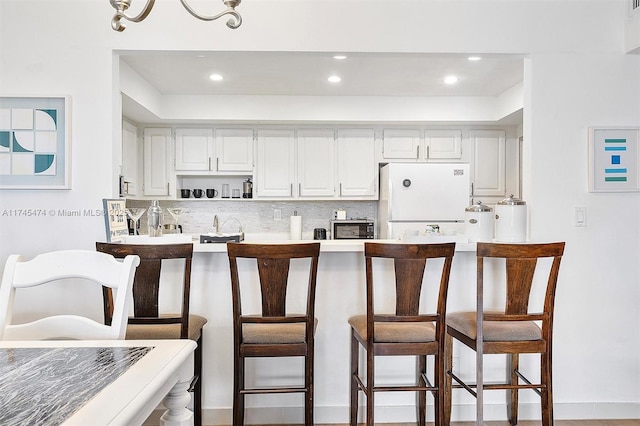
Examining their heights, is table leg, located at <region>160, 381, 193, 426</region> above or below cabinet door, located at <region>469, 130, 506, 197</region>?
below

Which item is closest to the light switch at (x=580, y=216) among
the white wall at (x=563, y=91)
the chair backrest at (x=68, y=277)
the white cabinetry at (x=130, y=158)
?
the white wall at (x=563, y=91)

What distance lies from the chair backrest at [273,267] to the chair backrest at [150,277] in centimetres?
21

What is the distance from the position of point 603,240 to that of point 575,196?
0.31 m

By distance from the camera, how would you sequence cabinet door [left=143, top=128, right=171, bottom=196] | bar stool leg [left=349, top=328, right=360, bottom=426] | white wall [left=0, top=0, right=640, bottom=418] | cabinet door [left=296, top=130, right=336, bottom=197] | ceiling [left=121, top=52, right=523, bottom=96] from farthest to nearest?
cabinet door [left=296, top=130, right=336, bottom=197]
cabinet door [left=143, top=128, right=171, bottom=196]
ceiling [left=121, top=52, right=523, bottom=96]
white wall [left=0, top=0, right=640, bottom=418]
bar stool leg [left=349, top=328, right=360, bottom=426]

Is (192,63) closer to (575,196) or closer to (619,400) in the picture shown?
(575,196)

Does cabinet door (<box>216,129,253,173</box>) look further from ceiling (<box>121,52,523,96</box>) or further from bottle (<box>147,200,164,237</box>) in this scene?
bottle (<box>147,200,164,237</box>)

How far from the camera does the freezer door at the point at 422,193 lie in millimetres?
4441

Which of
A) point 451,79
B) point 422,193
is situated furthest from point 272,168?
point 451,79

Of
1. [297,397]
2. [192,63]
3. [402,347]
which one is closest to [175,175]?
[192,63]

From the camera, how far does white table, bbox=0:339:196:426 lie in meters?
0.83

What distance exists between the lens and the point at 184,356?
1158mm

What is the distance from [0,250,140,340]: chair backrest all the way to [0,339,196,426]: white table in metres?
0.16

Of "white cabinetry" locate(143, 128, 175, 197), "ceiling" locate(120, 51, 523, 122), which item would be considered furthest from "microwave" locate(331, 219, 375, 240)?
"white cabinetry" locate(143, 128, 175, 197)

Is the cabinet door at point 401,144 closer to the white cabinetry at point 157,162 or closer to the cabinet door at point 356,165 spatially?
the cabinet door at point 356,165
